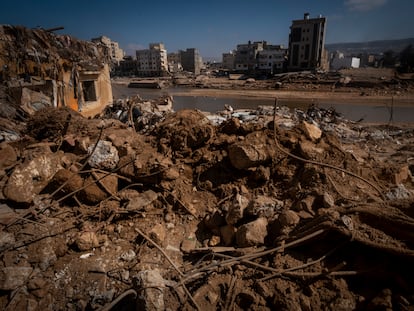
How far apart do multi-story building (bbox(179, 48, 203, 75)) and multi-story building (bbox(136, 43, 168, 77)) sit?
931 centimetres

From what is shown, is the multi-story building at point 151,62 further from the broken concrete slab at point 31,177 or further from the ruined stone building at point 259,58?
the broken concrete slab at point 31,177

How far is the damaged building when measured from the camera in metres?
6.73

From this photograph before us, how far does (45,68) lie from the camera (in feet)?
24.6

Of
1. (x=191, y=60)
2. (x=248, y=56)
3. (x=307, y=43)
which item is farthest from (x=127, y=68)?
(x=307, y=43)

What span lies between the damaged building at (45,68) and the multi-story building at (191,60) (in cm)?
6277

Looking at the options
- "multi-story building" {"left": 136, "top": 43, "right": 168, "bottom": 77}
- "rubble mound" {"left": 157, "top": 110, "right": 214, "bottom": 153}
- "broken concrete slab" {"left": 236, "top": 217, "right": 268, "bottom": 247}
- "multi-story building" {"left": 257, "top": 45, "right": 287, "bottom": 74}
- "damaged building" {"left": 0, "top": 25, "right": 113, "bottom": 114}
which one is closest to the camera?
"broken concrete slab" {"left": 236, "top": 217, "right": 268, "bottom": 247}

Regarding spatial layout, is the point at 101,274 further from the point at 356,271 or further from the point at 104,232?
the point at 356,271

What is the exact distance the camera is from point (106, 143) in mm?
4516

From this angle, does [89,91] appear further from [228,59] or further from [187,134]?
[228,59]

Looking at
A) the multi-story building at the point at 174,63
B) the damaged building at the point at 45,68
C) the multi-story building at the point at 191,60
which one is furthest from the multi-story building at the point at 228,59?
the damaged building at the point at 45,68

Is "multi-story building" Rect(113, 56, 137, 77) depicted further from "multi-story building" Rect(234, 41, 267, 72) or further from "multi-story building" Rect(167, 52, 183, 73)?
"multi-story building" Rect(234, 41, 267, 72)

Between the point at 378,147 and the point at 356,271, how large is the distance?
7131mm

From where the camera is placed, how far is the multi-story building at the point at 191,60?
69125 mm

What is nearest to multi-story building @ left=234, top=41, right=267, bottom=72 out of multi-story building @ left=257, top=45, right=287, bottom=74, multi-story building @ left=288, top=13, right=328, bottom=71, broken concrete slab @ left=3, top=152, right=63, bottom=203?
multi-story building @ left=257, top=45, right=287, bottom=74
